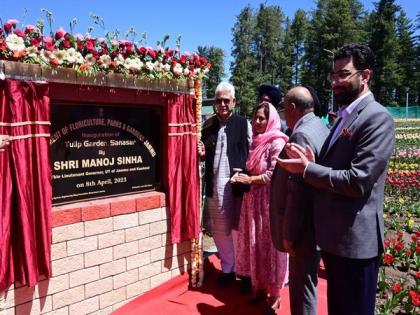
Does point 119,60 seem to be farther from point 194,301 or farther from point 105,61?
point 194,301

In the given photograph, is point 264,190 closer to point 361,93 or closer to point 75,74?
point 361,93

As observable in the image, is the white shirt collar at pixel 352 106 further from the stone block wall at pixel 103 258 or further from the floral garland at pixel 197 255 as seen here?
the stone block wall at pixel 103 258

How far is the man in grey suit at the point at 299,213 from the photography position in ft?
8.82

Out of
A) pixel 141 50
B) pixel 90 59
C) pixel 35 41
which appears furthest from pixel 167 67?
pixel 35 41

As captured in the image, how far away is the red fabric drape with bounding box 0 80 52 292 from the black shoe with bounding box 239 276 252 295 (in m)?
1.85

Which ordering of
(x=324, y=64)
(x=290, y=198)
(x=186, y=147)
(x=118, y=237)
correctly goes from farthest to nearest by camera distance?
(x=324, y=64) < (x=186, y=147) < (x=118, y=237) < (x=290, y=198)

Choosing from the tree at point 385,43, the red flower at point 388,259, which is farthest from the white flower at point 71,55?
the tree at point 385,43

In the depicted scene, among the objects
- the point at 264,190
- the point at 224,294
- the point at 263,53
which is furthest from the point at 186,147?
the point at 263,53

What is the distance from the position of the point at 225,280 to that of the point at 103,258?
1354 millimetres

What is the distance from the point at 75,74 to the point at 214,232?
2.04 meters

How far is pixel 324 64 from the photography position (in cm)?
5741

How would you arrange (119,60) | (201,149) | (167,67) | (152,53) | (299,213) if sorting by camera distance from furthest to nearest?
(201,149)
(167,67)
(152,53)
(119,60)
(299,213)

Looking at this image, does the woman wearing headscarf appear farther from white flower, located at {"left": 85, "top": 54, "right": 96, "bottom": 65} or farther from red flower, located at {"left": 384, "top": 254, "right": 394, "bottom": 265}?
white flower, located at {"left": 85, "top": 54, "right": 96, "bottom": 65}

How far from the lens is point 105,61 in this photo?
330cm
